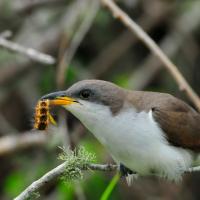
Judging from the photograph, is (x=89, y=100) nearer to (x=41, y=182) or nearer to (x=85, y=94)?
(x=85, y=94)

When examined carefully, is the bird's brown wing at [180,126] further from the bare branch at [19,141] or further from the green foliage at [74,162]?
the bare branch at [19,141]

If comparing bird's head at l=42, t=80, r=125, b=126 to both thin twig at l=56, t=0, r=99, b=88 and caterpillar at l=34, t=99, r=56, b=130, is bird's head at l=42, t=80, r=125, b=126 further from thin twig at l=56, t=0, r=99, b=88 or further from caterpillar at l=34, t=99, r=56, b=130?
thin twig at l=56, t=0, r=99, b=88

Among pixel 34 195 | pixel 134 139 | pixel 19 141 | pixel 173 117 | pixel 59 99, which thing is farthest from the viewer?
pixel 19 141

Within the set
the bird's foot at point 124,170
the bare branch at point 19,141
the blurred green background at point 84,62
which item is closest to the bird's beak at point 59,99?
the bird's foot at point 124,170

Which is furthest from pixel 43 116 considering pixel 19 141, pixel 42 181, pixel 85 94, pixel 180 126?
pixel 19 141

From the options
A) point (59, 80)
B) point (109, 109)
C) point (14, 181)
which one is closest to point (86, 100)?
point (109, 109)

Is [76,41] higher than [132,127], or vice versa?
[76,41]

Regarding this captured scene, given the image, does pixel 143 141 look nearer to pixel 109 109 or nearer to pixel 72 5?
pixel 109 109
